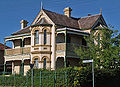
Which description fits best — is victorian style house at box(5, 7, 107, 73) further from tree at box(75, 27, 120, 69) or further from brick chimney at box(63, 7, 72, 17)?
tree at box(75, 27, 120, 69)

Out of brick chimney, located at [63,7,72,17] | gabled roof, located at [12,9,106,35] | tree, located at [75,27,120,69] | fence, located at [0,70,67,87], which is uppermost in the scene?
brick chimney, located at [63,7,72,17]

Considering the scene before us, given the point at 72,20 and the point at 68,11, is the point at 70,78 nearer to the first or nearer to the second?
the point at 72,20

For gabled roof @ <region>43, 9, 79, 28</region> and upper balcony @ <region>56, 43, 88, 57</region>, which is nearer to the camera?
upper balcony @ <region>56, 43, 88, 57</region>

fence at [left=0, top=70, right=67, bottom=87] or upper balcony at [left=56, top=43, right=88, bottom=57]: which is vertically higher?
upper balcony at [left=56, top=43, right=88, bottom=57]

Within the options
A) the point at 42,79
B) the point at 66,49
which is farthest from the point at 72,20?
the point at 42,79

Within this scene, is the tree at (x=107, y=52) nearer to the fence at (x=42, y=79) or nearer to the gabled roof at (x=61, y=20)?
the fence at (x=42, y=79)

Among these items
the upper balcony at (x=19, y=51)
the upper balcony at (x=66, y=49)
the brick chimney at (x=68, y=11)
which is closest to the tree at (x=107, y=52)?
the upper balcony at (x=66, y=49)

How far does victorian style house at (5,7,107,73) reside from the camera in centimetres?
2786

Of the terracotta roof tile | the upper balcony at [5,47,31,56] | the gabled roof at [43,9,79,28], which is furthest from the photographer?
the terracotta roof tile

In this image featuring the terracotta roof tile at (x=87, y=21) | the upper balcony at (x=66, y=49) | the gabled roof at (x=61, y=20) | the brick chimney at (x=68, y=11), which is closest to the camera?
the upper balcony at (x=66, y=49)

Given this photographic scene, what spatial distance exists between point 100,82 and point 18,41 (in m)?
17.3

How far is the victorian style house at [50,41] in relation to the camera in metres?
27.9

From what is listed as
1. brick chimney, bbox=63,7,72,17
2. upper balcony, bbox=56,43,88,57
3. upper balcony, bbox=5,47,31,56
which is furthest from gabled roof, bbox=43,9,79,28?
upper balcony, bbox=5,47,31,56

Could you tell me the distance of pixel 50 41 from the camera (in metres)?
28.8
